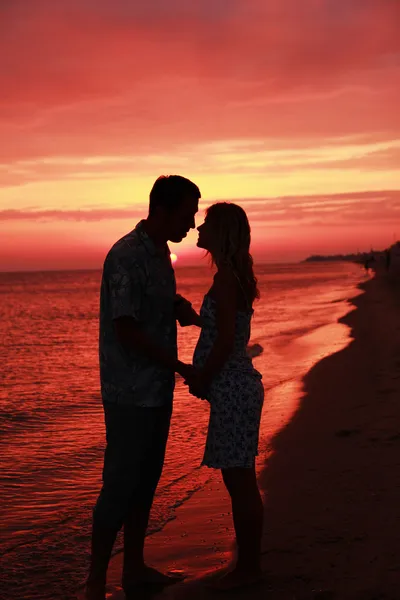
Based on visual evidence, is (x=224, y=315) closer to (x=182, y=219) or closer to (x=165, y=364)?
(x=165, y=364)

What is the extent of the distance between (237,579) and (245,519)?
0.36 m

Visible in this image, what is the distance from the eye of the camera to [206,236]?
3912 mm

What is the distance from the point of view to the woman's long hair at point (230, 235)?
12.6ft

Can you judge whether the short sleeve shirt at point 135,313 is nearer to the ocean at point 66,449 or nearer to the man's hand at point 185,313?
the man's hand at point 185,313

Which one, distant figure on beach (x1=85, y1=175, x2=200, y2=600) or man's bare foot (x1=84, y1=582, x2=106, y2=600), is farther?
man's bare foot (x1=84, y1=582, x2=106, y2=600)

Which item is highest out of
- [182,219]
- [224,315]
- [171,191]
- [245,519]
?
[171,191]

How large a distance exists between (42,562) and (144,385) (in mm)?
1915

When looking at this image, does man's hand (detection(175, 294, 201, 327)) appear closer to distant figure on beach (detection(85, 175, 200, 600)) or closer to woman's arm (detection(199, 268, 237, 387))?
distant figure on beach (detection(85, 175, 200, 600))

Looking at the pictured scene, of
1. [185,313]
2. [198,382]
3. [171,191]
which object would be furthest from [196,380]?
[171,191]

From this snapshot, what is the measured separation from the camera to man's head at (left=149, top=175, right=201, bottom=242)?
383cm

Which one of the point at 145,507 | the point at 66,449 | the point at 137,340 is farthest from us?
the point at 66,449

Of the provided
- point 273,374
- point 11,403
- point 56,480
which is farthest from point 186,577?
point 273,374

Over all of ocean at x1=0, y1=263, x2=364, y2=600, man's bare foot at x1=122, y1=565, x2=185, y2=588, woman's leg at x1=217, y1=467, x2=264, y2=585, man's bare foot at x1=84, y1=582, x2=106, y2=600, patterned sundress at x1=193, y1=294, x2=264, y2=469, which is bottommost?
ocean at x1=0, y1=263, x2=364, y2=600

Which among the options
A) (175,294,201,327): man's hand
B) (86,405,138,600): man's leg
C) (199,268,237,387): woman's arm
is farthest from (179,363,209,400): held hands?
(86,405,138,600): man's leg
